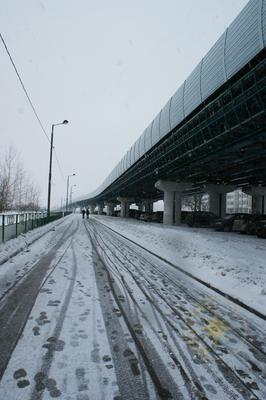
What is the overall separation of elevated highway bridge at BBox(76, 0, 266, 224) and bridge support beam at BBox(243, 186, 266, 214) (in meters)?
9.62

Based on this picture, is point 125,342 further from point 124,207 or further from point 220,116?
point 124,207

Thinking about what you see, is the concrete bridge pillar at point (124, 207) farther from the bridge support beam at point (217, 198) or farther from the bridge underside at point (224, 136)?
the bridge underside at point (224, 136)

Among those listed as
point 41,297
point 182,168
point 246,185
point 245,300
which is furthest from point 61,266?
point 246,185

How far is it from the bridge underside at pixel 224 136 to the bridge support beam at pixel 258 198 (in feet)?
31.5

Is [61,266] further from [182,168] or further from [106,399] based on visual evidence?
[182,168]

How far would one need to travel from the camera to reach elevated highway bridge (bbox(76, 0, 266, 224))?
1422cm

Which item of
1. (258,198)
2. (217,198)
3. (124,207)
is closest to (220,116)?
(217,198)

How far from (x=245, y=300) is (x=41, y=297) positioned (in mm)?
4085

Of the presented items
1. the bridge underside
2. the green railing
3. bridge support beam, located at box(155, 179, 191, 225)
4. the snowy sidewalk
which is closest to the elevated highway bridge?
the bridge underside

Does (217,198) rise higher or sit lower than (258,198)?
lower

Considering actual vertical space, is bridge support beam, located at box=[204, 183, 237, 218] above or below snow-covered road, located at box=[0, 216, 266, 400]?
above

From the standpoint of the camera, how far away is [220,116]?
58.7 ft

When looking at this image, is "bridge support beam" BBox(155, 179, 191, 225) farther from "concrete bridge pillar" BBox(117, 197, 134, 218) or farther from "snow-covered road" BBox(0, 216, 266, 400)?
"concrete bridge pillar" BBox(117, 197, 134, 218)

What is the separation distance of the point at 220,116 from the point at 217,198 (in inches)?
951
